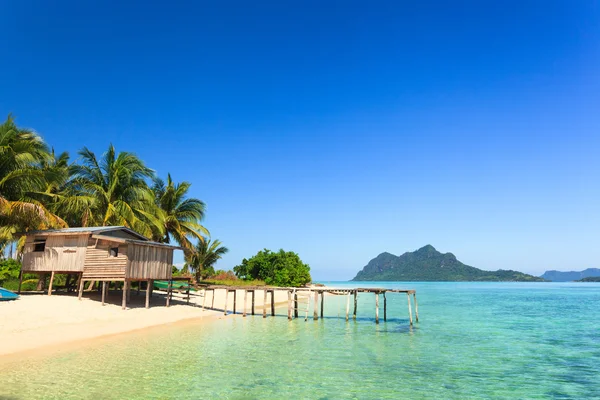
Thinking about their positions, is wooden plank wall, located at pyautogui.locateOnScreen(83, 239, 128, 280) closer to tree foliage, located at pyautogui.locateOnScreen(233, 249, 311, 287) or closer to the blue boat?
the blue boat

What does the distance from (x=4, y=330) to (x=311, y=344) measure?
12.9 metres

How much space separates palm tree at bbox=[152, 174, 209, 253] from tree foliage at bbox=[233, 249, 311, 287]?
2194 centimetres

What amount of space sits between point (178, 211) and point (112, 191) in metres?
7.78

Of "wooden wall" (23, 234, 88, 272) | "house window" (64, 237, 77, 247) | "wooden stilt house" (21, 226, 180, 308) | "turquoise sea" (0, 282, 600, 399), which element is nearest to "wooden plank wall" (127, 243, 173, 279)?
"wooden stilt house" (21, 226, 180, 308)

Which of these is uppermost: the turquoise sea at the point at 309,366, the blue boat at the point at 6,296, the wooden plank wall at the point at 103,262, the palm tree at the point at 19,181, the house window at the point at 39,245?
the palm tree at the point at 19,181

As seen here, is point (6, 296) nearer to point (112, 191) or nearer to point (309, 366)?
point (112, 191)

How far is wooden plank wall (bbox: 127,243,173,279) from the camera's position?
25469mm

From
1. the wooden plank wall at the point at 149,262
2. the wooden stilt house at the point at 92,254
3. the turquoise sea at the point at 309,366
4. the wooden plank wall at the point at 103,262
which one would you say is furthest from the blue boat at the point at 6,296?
the turquoise sea at the point at 309,366

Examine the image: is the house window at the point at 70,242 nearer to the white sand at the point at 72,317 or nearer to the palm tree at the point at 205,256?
the white sand at the point at 72,317

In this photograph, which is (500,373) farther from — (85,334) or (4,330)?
(4,330)

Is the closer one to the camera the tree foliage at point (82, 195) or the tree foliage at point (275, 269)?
the tree foliage at point (82, 195)

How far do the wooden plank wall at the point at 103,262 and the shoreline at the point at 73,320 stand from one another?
1.76 m

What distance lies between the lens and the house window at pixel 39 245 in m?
26.7

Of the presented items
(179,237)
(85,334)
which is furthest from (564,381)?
(179,237)
